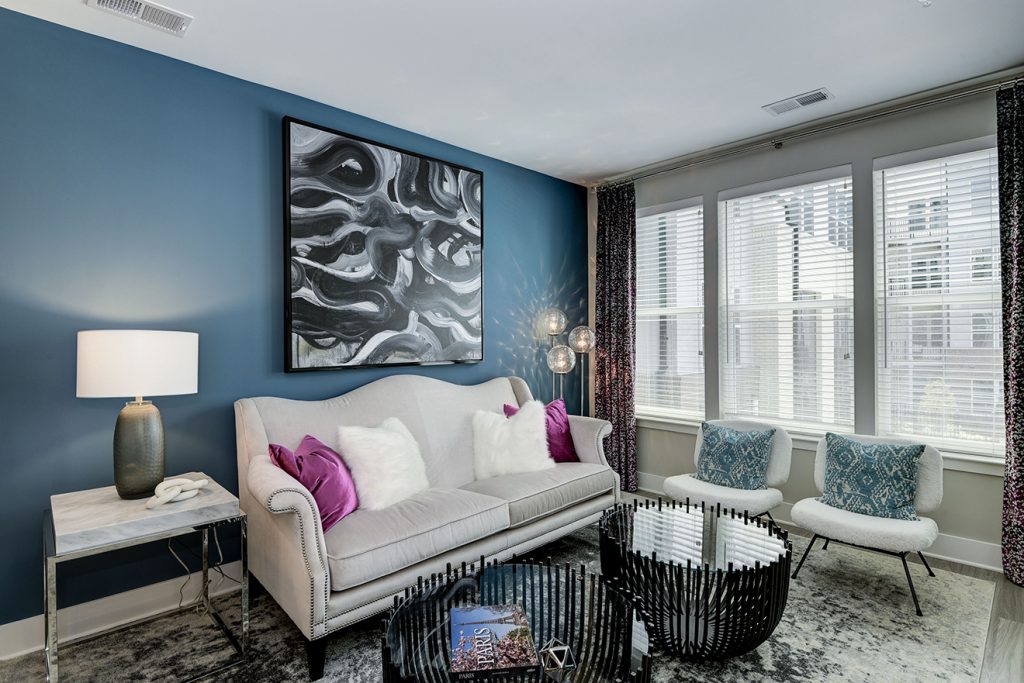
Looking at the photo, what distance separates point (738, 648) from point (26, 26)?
3951mm

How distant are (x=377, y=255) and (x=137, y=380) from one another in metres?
1.59

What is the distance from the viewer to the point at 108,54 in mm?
2535

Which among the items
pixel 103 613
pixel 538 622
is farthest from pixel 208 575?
pixel 538 622

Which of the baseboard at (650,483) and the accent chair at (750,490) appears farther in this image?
the baseboard at (650,483)

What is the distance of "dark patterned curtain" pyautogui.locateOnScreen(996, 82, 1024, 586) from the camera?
2.84 metres

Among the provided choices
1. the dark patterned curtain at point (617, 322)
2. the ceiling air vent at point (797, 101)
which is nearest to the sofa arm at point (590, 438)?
the dark patterned curtain at point (617, 322)

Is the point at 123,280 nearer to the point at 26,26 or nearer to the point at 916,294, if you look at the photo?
the point at 26,26

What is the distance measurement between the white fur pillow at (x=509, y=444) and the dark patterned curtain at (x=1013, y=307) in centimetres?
248

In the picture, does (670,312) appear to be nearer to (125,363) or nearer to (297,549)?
(297,549)

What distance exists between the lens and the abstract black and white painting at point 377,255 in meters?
3.10

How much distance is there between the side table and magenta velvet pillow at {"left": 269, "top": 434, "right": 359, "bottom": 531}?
273 millimetres

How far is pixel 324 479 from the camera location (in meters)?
2.44

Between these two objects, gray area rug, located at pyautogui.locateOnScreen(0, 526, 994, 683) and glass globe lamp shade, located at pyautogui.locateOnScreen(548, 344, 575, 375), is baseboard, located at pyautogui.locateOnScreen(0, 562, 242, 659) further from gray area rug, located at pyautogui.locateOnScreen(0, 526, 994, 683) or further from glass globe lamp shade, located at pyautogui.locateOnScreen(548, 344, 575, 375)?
glass globe lamp shade, located at pyautogui.locateOnScreen(548, 344, 575, 375)

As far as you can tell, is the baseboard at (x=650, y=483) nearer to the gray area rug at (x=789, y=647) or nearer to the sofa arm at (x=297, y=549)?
the gray area rug at (x=789, y=647)
